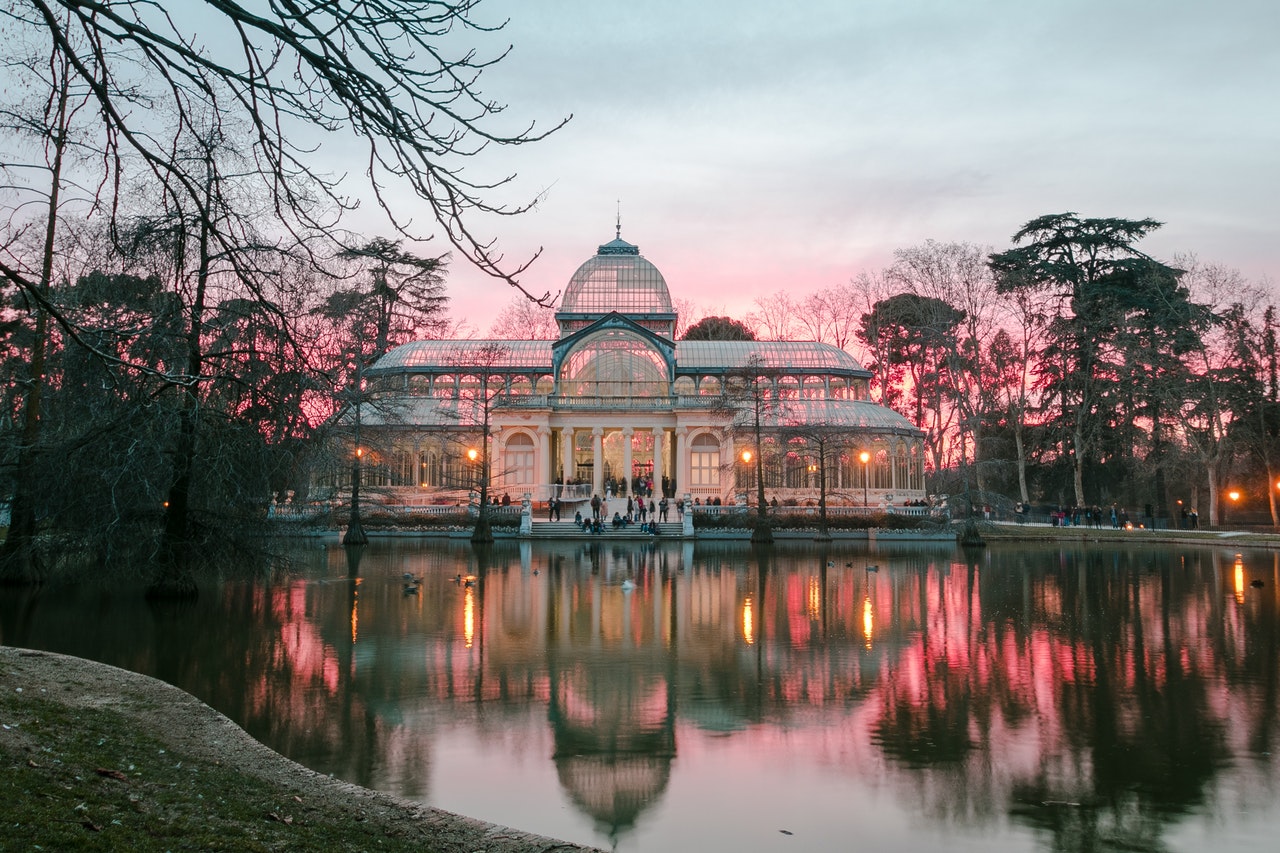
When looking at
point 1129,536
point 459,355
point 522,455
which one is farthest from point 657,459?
point 1129,536

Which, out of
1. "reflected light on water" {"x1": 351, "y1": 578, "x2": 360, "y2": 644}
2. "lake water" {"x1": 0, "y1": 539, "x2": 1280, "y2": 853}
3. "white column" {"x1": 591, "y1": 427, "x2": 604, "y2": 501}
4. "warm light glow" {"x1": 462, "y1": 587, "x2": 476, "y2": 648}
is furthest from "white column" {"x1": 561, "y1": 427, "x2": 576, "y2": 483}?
"warm light glow" {"x1": 462, "y1": 587, "x2": 476, "y2": 648}

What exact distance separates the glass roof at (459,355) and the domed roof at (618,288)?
3524 mm

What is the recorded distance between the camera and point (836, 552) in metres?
33.3

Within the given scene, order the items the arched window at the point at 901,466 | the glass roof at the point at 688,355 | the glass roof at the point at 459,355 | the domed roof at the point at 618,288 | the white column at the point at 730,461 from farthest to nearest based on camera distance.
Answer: the domed roof at the point at 618,288
the glass roof at the point at 688,355
the glass roof at the point at 459,355
the arched window at the point at 901,466
the white column at the point at 730,461

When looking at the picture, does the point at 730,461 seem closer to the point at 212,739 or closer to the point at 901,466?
the point at 901,466

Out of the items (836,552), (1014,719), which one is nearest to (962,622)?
(1014,719)

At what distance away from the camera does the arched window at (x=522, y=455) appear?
4962 centimetres

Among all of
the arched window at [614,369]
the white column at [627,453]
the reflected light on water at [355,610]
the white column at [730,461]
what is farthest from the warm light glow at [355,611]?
the arched window at [614,369]

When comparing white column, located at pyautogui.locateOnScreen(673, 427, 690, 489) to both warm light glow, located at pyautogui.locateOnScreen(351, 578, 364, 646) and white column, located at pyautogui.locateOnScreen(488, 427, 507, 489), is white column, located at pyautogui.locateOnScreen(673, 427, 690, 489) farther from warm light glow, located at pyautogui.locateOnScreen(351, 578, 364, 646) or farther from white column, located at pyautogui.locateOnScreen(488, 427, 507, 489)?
warm light glow, located at pyautogui.locateOnScreen(351, 578, 364, 646)

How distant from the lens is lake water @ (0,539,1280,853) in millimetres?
7215

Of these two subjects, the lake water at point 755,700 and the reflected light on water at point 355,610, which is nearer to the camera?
the lake water at point 755,700

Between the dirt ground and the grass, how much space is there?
6.0 inches

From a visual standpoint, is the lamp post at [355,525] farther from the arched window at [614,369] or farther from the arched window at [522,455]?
the arched window at [614,369]

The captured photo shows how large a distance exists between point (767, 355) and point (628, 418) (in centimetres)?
888
